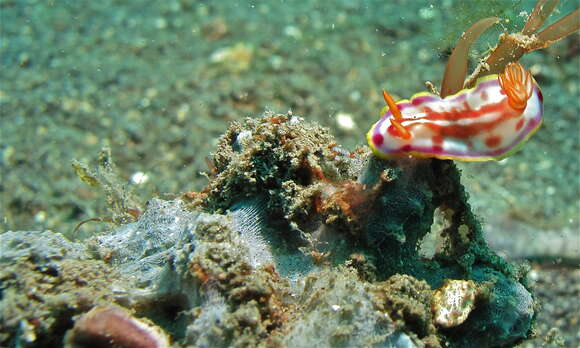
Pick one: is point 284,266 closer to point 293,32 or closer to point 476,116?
point 476,116

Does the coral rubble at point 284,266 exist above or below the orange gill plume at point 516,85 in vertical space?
below

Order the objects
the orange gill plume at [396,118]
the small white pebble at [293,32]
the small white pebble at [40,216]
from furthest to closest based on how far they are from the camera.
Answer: the small white pebble at [293,32] → the small white pebble at [40,216] → the orange gill plume at [396,118]

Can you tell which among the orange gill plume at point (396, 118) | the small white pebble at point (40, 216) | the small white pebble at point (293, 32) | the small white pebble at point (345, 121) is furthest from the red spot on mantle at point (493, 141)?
the small white pebble at point (293, 32)

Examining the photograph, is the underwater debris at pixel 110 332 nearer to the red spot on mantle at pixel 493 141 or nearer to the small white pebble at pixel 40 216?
the red spot on mantle at pixel 493 141

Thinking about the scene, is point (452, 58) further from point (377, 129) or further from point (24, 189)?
point (24, 189)

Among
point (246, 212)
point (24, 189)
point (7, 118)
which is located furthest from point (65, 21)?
point (246, 212)

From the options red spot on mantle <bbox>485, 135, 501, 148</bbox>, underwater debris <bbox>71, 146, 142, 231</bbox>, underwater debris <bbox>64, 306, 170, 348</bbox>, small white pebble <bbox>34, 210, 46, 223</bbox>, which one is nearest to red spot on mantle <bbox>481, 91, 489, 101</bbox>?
red spot on mantle <bbox>485, 135, 501, 148</bbox>

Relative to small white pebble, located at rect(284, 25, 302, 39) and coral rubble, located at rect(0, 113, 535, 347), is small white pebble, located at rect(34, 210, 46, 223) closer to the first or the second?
coral rubble, located at rect(0, 113, 535, 347)
